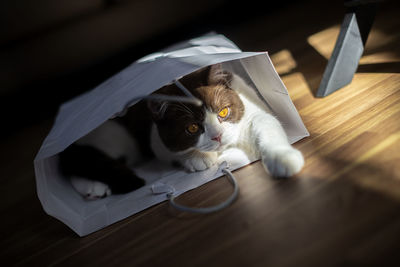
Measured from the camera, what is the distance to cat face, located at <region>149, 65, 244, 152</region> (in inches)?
41.0

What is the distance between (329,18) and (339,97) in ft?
4.50

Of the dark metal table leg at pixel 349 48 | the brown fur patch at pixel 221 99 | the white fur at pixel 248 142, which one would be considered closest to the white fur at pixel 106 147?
the white fur at pixel 248 142

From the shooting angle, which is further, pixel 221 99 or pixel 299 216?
pixel 221 99

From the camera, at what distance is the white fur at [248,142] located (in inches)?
35.7

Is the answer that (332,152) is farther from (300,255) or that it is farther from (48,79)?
(48,79)

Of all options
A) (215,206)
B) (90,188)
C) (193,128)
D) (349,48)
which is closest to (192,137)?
(193,128)

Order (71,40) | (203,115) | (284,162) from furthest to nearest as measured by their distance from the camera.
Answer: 1. (71,40)
2. (203,115)
3. (284,162)

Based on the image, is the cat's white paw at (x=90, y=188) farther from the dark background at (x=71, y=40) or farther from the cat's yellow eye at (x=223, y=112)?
the dark background at (x=71, y=40)

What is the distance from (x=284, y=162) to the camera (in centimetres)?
89

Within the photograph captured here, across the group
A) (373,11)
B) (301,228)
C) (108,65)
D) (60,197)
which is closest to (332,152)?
(301,228)

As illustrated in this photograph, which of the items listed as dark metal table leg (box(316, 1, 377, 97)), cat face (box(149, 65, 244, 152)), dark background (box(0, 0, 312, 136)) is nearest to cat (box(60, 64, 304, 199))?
cat face (box(149, 65, 244, 152))

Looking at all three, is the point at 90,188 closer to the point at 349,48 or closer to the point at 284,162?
the point at 284,162

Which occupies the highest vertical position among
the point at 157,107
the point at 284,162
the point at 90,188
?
the point at 157,107

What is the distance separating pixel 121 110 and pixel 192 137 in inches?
11.4
